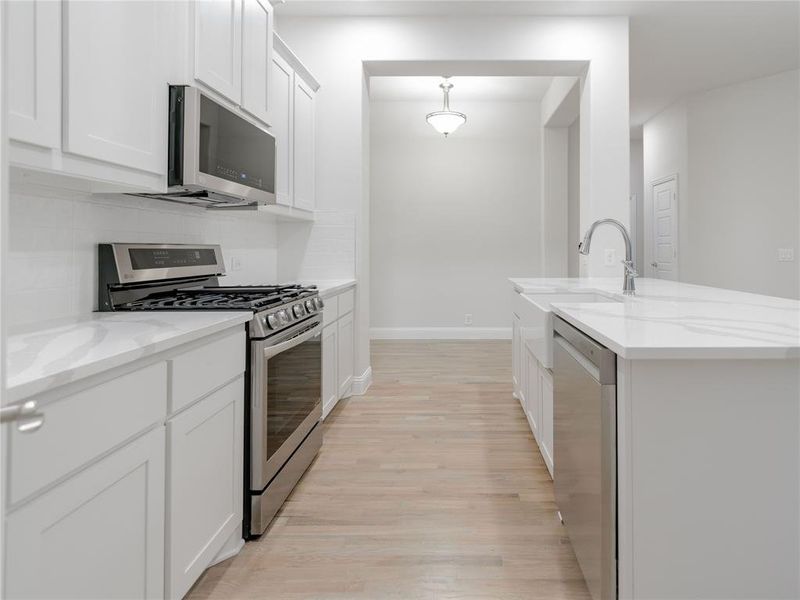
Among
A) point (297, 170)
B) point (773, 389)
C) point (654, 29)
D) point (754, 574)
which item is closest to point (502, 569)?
point (754, 574)

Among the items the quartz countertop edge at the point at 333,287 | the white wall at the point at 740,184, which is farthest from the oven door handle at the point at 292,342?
the white wall at the point at 740,184

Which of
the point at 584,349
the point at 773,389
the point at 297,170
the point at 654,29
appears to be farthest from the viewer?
the point at 654,29

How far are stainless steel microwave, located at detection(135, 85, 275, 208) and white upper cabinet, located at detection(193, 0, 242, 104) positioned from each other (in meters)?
0.11

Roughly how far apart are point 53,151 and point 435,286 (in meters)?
5.68

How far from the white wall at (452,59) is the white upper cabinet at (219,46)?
1647mm

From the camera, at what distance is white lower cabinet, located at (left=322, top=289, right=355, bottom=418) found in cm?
324

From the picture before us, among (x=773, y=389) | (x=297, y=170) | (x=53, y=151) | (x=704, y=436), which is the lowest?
(x=704, y=436)

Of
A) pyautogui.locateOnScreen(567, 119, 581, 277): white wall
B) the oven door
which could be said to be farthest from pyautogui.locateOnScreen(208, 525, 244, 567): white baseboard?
pyautogui.locateOnScreen(567, 119, 581, 277): white wall

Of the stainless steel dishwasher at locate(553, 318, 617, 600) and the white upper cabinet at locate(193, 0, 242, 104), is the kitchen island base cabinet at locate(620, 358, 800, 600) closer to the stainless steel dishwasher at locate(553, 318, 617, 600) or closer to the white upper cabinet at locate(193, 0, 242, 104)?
the stainless steel dishwasher at locate(553, 318, 617, 600)

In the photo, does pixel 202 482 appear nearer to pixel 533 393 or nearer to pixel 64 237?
pixel 64 237

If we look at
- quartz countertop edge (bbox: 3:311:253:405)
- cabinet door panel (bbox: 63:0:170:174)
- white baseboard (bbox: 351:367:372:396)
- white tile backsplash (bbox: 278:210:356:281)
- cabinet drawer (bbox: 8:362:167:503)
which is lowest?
white baseboard (bbox: 351:367:372:396)

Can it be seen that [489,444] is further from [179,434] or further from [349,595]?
[179,434]

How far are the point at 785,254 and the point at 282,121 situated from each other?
17.5 ft

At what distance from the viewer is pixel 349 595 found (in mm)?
1653
